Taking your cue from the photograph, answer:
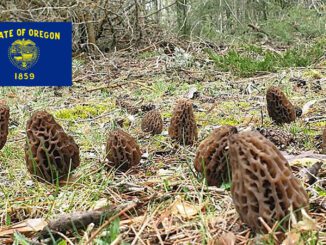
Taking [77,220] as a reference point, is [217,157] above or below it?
above

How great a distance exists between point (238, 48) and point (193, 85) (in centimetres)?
322

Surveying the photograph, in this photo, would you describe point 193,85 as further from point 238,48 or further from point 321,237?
point 321,237

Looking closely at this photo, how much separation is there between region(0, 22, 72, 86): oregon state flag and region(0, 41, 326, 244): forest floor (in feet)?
0.67

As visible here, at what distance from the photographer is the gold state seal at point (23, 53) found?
6.18 metres

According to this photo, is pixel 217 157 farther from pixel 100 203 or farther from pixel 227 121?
pixel 227 121

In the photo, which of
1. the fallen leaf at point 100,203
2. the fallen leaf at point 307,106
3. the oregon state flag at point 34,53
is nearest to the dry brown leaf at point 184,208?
the fallen leaf at point 100,203

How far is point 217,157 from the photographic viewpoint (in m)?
2.36

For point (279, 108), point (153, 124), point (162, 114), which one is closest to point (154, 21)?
point (162, 114)

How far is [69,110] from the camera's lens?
4902mm

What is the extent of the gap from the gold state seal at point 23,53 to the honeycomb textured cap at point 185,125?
10.7ft

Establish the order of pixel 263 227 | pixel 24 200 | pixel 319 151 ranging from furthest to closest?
pixel 319 151
pixel 24 200
pixel 263 227

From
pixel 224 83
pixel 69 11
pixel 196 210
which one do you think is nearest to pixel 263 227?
pixel 196 210

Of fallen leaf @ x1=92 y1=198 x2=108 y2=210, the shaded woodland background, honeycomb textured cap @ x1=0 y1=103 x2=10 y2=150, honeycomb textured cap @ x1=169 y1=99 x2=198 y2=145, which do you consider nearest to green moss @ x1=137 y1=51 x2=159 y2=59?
the shaded woodland background

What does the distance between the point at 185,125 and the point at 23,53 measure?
355cm
